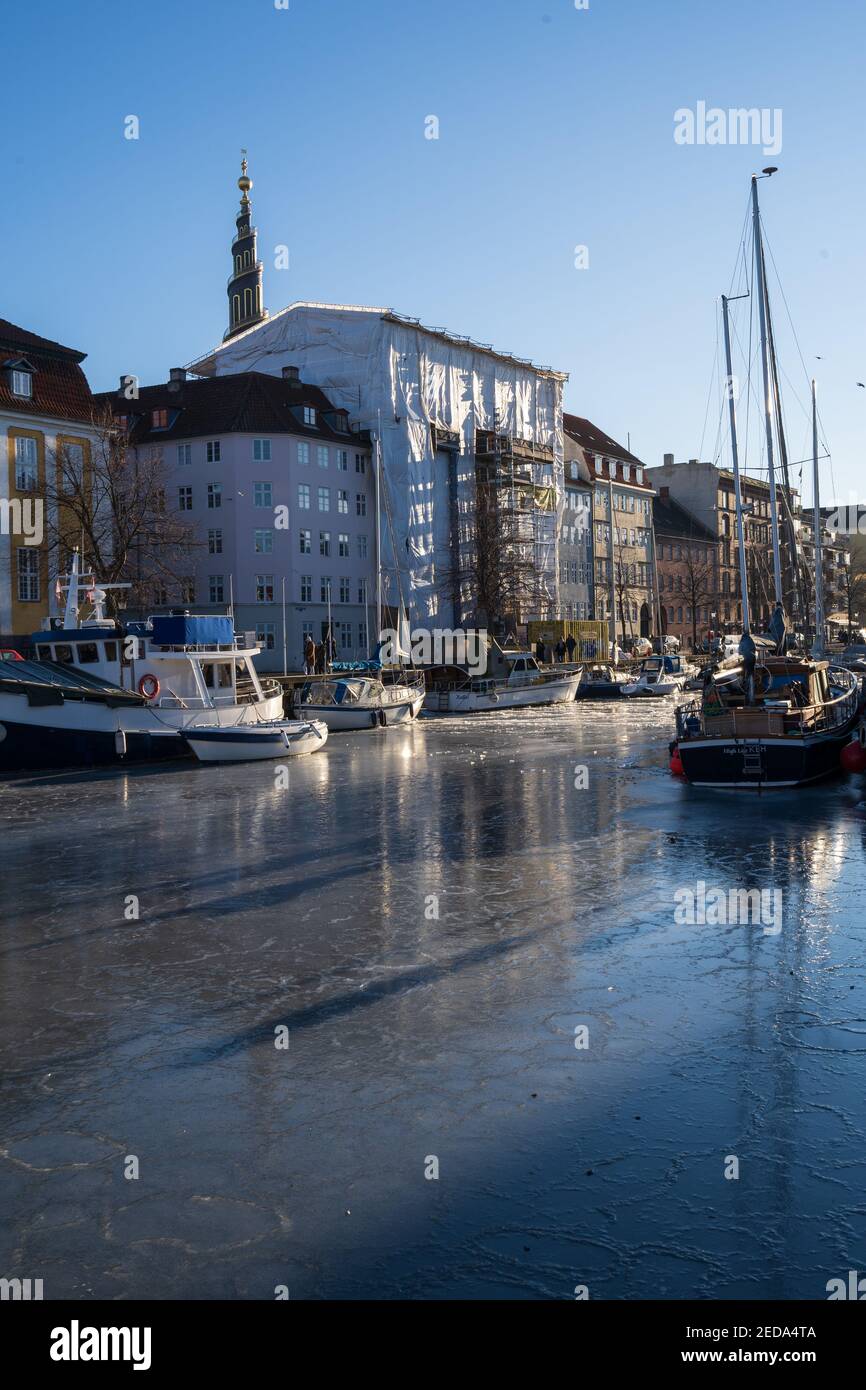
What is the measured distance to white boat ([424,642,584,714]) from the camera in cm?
5216

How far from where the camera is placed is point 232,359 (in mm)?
71062

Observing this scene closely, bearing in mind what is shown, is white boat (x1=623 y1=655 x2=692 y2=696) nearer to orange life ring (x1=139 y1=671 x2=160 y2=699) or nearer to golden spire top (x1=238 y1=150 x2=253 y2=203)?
orange life ring (x1=139 y1=671 x2=160 y2=699)

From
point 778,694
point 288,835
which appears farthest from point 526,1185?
point 778,694

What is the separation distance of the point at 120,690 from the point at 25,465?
74.5ft

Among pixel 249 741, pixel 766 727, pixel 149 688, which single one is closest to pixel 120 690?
pixel 149 688

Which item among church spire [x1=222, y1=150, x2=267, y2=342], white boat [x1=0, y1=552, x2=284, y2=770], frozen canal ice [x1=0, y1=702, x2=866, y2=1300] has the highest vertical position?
church spire [x1=222, y1=150, x2=267, y2=342]

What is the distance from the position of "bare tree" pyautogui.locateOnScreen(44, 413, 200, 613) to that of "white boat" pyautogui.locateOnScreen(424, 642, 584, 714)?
1273cm

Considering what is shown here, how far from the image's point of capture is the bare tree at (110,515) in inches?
1875

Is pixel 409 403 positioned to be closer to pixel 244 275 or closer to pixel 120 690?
pixel 120 690

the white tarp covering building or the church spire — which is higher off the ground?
the church spire

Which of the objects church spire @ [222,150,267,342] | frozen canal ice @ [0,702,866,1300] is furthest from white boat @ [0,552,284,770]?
church spire @ [222,150,267,342]

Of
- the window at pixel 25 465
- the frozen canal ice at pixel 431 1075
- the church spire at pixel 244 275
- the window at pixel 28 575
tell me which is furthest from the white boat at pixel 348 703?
the church spire at pixel 244 275

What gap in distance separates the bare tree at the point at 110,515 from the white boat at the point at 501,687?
12.7 meters
